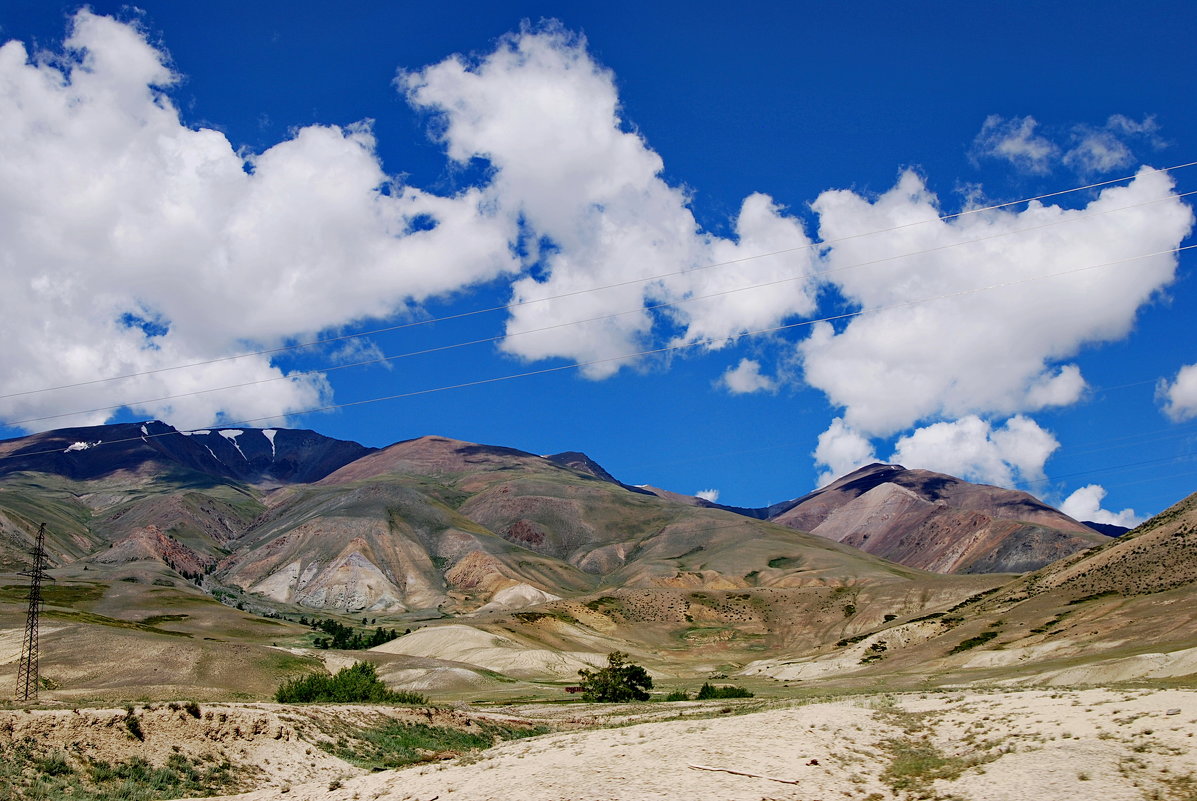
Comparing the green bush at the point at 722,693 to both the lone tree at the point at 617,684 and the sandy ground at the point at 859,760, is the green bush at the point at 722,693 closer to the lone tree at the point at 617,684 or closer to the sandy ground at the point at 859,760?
the lone tree at the point at 617,684

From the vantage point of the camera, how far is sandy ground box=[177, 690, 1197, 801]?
71.3ft

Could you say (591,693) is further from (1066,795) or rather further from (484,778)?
(1066,795)

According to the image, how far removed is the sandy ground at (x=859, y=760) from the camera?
71.3ft

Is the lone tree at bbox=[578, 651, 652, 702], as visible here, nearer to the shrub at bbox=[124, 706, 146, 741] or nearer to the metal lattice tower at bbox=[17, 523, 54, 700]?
the metal lattice tower at bbox=[17, 523, 54, 700]

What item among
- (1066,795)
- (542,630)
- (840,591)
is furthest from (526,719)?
(840,591)

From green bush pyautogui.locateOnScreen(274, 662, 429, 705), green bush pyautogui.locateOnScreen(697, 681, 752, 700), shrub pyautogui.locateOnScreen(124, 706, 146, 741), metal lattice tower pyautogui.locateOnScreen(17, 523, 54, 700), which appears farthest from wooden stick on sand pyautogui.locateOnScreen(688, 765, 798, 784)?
green bush pyautogui.locateOnScreen(697, 681, 752, 700)

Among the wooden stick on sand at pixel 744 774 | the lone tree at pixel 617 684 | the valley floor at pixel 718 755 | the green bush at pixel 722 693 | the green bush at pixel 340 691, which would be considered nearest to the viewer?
the valley floor at pixel 718 755

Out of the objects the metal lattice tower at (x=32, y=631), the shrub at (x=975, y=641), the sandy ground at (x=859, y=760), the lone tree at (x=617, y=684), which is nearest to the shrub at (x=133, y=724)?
the sandy ground at (x=859, y=760)

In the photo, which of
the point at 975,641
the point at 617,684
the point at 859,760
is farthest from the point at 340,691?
the point at 975,641

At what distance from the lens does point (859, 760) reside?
24922 mm

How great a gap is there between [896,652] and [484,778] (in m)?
97.2

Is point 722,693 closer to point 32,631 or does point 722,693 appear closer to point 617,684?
point 617,684

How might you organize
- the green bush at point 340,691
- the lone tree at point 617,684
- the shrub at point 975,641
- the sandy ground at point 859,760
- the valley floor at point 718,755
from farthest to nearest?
the shrub at point 975,641
the lone tree at point 617,684
the green bush at point 340,691
the valley floor at point 718,755
the sandy ground at point 859,760

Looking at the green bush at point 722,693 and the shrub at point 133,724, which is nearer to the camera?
the shrub at point 133,724
